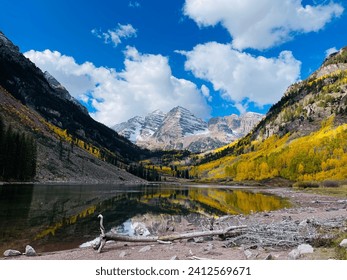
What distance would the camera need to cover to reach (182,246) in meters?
16.8

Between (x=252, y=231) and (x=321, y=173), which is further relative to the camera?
(x=321, y=173)

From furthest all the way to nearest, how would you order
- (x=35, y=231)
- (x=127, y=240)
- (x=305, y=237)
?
(x=35, y=231)
(x=127, y=240)
(x=305, y=237)

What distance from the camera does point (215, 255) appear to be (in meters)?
14.1

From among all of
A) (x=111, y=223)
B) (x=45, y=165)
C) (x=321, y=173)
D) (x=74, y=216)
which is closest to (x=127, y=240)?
(x=111, y=223)

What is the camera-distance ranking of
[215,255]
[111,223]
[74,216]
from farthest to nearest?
[74,216]
[111,223]
[215,255]

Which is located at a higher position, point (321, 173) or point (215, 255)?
point (321, 173)

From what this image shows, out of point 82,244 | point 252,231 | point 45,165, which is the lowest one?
point 82,244

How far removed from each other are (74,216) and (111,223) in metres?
5.44

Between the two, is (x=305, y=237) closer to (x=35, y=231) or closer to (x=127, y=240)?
(x=127, y=240)

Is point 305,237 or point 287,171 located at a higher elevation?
point 287,171
